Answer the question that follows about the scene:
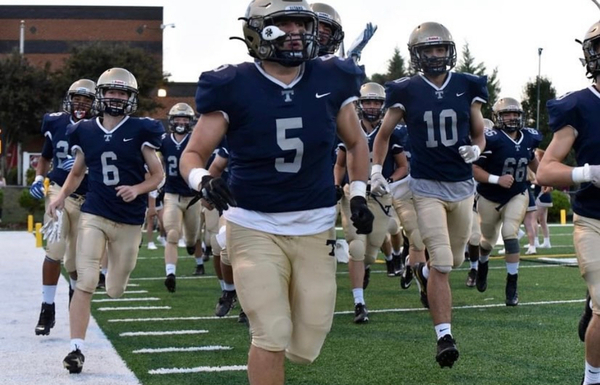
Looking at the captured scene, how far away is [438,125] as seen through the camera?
5.68m

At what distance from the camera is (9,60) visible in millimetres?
37875

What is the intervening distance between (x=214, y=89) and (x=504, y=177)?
515 centimetres

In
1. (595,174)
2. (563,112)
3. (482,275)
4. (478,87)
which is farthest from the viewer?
(482,275)

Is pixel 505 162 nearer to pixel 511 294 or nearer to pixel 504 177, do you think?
pixel 504 177

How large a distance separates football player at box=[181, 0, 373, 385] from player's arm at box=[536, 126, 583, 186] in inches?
38.8

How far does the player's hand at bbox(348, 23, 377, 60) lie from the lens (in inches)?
282

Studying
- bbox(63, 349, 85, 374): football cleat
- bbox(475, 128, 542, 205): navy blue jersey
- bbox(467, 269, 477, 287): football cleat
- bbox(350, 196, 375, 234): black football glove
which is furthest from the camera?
bbox(467, 269, 477, 287): football cleat

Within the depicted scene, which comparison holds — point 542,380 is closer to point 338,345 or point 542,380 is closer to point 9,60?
point 338,345

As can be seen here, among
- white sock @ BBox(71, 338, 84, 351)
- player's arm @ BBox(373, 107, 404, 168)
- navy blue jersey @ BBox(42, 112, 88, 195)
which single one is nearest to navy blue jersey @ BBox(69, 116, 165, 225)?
white sock @ BBox(71, 338, 84, 351)

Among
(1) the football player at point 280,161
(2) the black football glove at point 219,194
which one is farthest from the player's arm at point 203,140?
(2) the black football glove at point 219,194

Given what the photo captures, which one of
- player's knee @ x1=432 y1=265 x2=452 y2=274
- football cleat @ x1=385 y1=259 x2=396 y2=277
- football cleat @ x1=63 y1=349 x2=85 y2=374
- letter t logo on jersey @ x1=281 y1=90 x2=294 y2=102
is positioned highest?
letter t logo on jersey @ x1=281 y1=90 x2=294 y2=102

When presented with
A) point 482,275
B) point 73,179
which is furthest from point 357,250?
point 73,179

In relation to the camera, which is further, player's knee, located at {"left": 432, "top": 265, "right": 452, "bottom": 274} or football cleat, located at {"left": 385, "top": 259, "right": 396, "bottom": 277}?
football cleat, located at {"left": 385, "top": 259, "right": 396, "bottom": 277}

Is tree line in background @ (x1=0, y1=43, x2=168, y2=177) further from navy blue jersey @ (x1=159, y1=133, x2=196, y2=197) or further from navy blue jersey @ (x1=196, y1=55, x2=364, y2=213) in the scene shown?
navy blue jersey @ (x1=196, y1=55, x2=364, y2=213)
